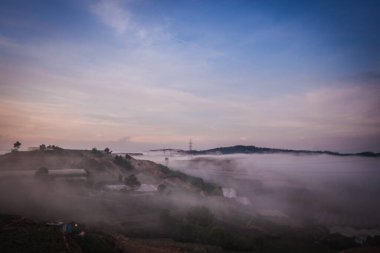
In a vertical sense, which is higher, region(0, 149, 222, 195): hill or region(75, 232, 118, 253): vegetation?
region(0, 149, 222, 195): hill

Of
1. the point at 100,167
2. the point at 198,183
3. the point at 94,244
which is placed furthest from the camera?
the point at 198,183

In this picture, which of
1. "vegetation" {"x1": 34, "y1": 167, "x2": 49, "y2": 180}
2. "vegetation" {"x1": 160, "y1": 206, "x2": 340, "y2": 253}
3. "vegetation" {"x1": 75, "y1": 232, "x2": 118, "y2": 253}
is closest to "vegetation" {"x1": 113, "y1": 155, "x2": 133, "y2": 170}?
"vegetation" {"x1": 34, "y1": 167, "x2": 49, "y2": 180}

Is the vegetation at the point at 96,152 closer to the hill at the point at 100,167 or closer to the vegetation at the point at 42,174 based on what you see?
the hill at the point at 100,167

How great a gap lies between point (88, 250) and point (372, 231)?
90763 mm

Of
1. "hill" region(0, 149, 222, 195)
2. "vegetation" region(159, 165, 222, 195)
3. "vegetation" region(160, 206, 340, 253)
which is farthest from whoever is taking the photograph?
"vegetation" region(159, 165, 222, 195)

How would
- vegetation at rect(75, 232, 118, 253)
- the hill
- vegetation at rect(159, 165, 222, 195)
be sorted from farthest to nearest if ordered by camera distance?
vegetation at rect(159, 165, 222, 195) < the hill < vegetation at rect(75, 232, 118, 253)

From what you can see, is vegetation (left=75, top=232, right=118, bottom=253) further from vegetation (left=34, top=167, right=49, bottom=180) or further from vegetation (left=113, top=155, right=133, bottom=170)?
vegetation (left=113, top=155, right=133, bottom=170)

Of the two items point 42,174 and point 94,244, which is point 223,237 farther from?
point 42,174

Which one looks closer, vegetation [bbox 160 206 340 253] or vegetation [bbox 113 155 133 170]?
vegetation [bbox 160 206 340 253]

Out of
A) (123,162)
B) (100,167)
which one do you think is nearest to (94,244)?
(100,167)

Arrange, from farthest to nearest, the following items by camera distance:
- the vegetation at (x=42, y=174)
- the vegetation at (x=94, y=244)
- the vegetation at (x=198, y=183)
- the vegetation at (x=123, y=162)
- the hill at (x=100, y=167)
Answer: the vegetation at (x=123, y=162) → the vegetation at (x=198, y=183) → the hill at (x=100, y=167) → the vegetation at (x=42, y=174) → the vegetation at (x=94, y=244)

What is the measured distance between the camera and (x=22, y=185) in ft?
A: 238

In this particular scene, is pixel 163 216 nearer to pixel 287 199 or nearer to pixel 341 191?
pixel 287 199

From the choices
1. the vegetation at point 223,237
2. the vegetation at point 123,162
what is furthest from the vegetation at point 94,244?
the vegetation at point 123,162
